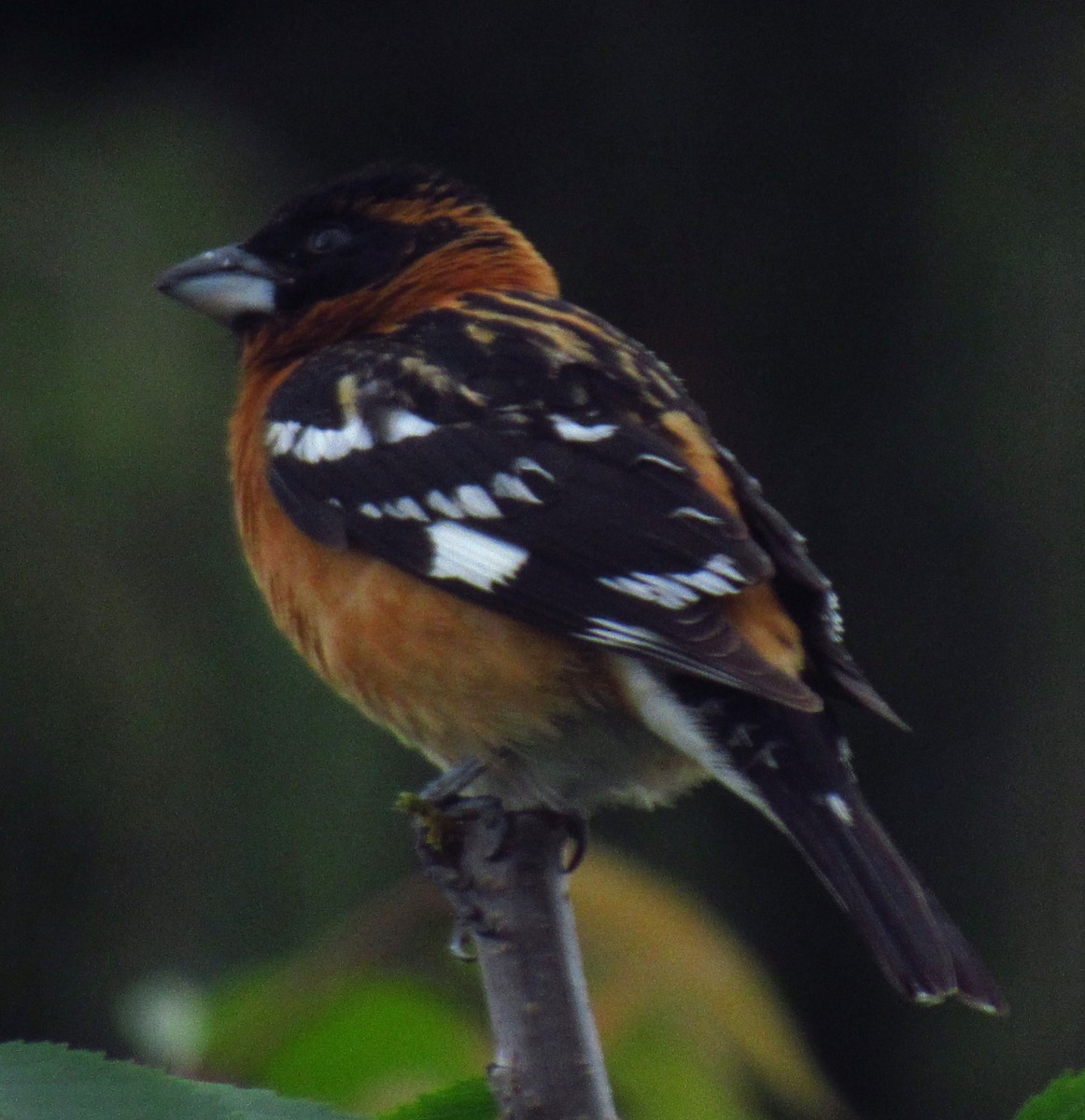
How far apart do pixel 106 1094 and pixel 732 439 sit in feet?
16.5

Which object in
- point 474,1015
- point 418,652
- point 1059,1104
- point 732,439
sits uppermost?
point 1059,1104

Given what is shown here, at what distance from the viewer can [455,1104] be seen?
1.48 metres

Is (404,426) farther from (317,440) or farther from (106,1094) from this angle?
(106,1094)

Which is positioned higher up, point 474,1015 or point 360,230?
point 360,230

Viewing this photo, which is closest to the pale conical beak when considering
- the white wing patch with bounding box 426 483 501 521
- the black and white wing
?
the black and white wing

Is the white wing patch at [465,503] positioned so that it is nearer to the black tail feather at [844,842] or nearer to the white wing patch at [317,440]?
the white wing patch at [317,440]

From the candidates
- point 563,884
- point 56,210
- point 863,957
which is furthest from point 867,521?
point 563,884

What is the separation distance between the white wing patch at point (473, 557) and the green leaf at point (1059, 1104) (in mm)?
1662

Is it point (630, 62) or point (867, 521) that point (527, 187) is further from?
point (867, 521)

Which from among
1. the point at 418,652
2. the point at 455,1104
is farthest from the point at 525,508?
the point at 455,1104

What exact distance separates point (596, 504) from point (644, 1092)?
3.22 feet

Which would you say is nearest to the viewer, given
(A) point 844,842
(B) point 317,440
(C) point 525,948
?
(C) point 525,948

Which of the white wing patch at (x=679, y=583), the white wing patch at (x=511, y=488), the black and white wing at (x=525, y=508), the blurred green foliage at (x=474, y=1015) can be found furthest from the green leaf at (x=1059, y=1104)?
the white wing patch at (x=511, y=488)

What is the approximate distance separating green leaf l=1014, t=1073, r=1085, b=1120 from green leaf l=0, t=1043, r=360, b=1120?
0.48 m
